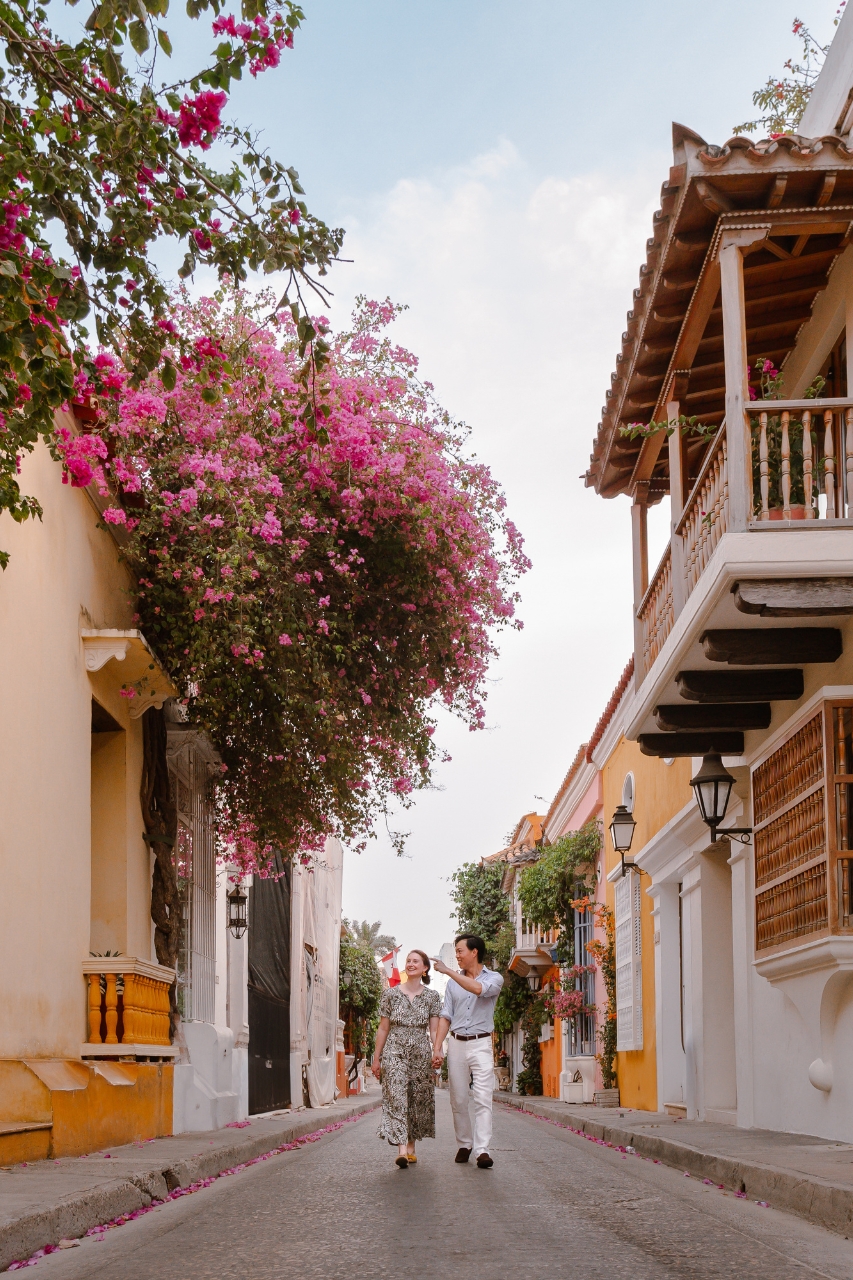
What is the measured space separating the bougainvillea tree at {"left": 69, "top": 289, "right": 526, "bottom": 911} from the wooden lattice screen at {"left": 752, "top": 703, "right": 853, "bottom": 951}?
121 inches

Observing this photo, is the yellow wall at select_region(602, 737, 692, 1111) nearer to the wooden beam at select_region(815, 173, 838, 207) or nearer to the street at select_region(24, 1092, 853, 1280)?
the street at select_region(24, 1092, 853, 1280)

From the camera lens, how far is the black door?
66.9 feet

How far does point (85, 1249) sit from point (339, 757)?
6.86m

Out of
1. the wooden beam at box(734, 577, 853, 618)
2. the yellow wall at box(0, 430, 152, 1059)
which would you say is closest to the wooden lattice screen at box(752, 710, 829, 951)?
the wooden beam at box(734, 577, 853, 618)

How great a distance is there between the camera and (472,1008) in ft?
34.9

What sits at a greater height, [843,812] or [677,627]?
[677,627]

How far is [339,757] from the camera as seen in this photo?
12820mm

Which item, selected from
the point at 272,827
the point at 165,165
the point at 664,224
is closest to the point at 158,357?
the point at 165,165

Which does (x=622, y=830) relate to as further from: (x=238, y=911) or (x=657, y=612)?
(x=657, y=612)

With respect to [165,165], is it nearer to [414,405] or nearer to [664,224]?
[664,224]

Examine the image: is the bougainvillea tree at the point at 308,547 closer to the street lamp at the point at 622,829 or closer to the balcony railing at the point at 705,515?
the balcony railing at the point at 705,515

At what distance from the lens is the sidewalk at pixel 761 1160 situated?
683cm

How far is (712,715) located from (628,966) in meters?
9.41

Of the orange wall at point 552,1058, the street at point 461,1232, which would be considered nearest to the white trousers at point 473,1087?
the street at point 461,1232
